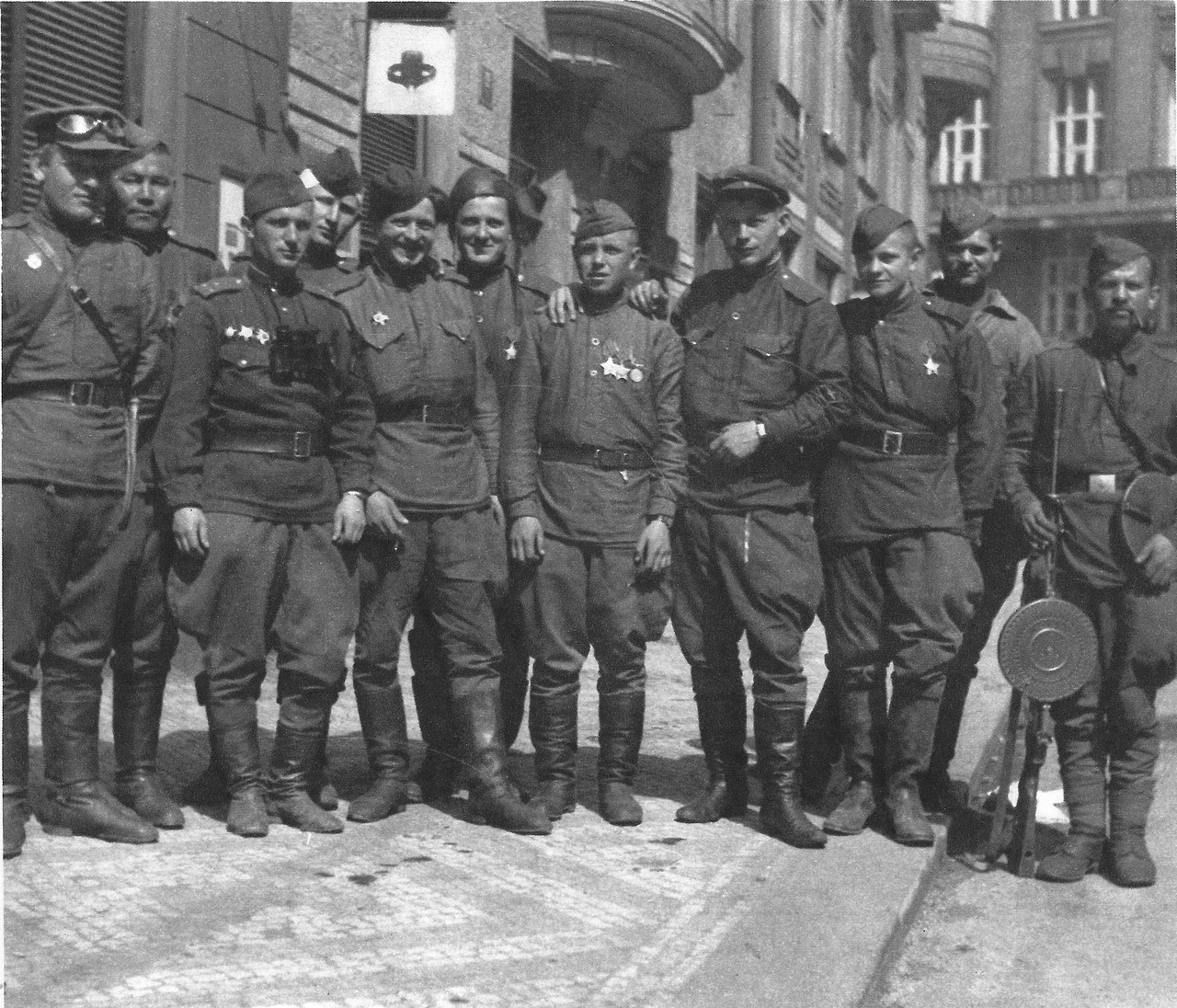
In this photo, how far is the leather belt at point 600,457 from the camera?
573cm

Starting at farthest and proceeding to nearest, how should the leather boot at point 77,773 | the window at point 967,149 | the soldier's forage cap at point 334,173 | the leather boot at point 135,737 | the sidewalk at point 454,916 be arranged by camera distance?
1. the window at point 967,149
2. the soldier's forage cap at point 334,173
3. the leather boot at point 135,737
4. the leather boot at point 77,773
5. the sidewalk at point 454,916

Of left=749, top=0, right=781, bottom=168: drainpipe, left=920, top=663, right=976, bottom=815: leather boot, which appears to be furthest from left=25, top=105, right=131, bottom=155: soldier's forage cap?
left=749, top=0, right=781, bottom=168: drainpipe

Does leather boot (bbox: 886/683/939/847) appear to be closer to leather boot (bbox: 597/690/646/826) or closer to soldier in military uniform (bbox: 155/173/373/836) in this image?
leather boot (bbox: 597/690/646/826)

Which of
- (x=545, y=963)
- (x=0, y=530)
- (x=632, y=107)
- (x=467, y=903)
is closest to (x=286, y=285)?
(x=0, y=530)

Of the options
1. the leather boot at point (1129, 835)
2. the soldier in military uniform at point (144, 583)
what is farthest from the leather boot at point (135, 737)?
the leather boot at point (1129, 835)

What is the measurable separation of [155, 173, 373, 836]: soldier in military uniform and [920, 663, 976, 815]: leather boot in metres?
2.25

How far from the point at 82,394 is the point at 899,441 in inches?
106

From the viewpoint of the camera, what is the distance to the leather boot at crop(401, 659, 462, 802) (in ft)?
19.5

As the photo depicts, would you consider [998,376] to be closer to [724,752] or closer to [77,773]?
[724,752]

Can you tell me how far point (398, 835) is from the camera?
17.7 ft

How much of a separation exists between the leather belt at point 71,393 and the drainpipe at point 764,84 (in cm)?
1483

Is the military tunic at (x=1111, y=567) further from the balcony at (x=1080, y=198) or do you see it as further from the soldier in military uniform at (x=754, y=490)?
the balcony at (x=1080, y=198)

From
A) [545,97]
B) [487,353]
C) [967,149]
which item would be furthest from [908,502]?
[967,149]

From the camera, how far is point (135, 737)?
5.50 metres
